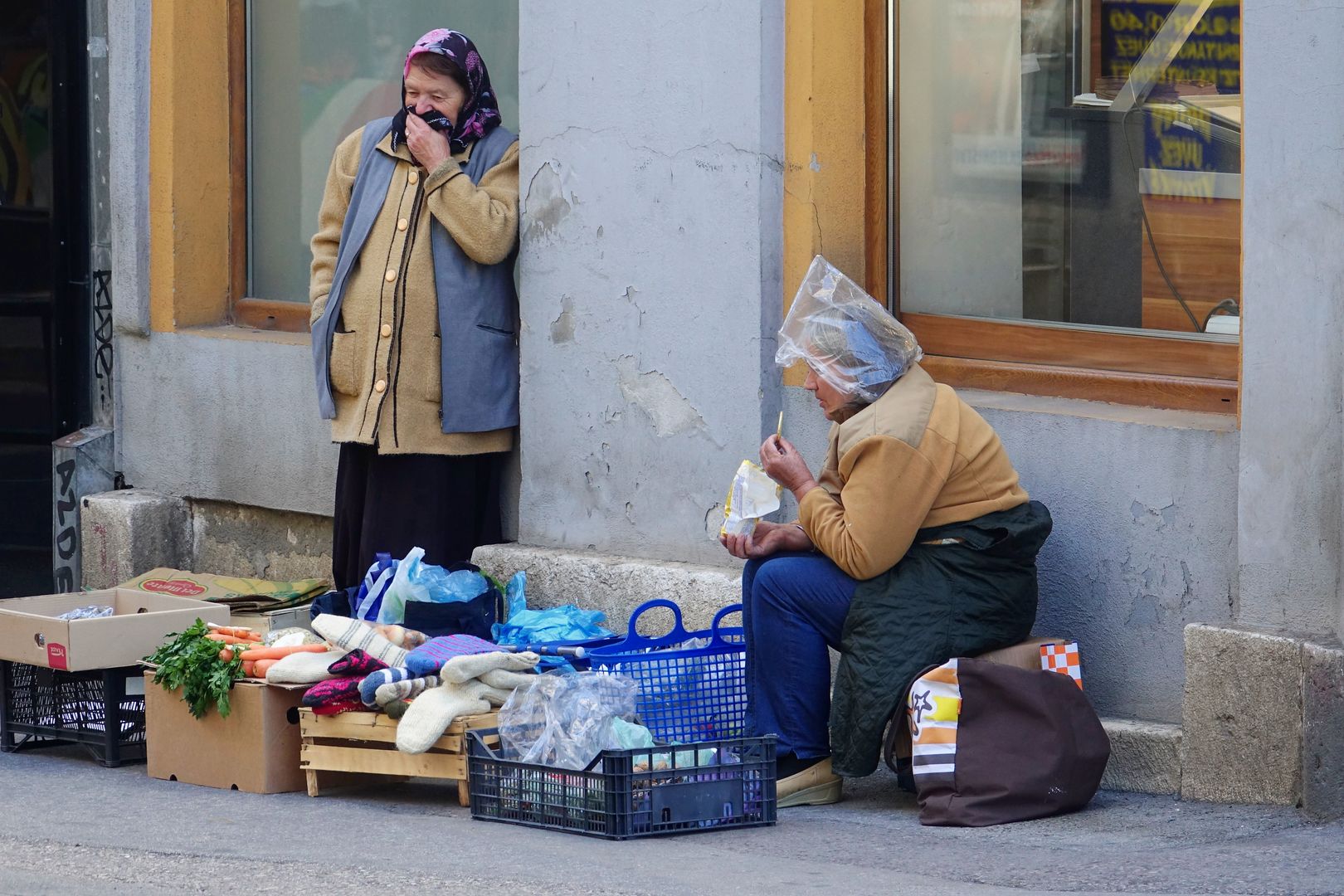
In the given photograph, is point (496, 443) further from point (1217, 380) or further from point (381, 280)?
point (1217, 380)

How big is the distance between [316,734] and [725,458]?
56.6 inches

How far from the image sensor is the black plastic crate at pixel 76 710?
564 centimetres

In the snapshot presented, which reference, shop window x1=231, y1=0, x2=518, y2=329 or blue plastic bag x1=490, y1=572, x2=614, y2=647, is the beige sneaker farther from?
shop window x1=231, y1=0, x2=518, y2=329

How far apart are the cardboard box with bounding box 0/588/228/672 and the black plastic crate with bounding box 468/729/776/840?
1.25 m

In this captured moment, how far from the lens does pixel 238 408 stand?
7336 mm

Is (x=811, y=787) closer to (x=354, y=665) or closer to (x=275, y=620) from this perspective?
(x=354, y=665)

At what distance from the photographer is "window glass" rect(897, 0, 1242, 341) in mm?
5230

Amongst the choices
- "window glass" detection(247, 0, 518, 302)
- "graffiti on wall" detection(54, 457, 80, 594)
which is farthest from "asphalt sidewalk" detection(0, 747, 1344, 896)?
"window glass" detection(247, 0, 518, 302)

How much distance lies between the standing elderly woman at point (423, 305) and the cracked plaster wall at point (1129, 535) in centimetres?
173

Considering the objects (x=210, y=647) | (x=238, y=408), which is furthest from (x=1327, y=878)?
(x=238, y=408)

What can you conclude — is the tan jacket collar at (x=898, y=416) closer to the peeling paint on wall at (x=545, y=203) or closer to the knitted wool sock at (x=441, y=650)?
the knitted wool sock at (x=441, y=650)

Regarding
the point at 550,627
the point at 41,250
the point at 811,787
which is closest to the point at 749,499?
the point at 811,787


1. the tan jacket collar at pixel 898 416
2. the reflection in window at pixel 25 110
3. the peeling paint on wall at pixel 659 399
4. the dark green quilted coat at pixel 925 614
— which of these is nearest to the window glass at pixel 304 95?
the reflection in window at pixel 25 110

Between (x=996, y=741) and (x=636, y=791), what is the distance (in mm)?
853
